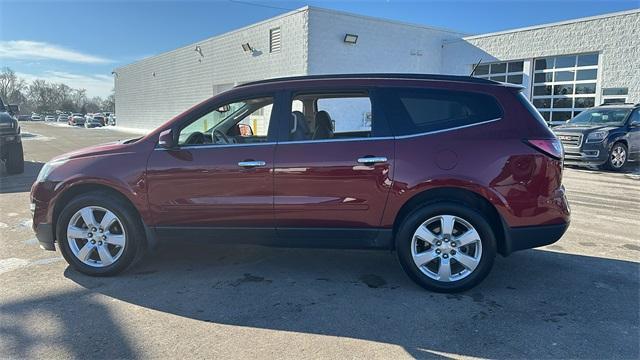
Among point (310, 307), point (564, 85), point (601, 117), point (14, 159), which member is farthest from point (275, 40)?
point (310, 307)

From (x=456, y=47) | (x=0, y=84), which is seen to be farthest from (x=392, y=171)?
(x=0, y=84)

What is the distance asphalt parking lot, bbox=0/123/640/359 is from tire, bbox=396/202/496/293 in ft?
0.49

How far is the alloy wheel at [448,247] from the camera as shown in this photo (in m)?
3.90

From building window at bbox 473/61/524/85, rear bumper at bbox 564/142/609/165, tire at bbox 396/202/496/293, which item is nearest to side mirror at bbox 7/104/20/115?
tire at bbox 396/202/496/293

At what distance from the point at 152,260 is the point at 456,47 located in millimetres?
21248

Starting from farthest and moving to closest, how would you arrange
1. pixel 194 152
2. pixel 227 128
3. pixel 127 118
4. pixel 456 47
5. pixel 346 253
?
pixel 127 118 → pixel 456 47 → pixel 346 253 → pixel 227 128 → pixel 194 152

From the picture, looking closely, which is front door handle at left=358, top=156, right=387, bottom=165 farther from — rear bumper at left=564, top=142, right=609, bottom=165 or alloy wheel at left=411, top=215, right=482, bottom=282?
rear bumper at left=564, top=142, right=609, bottom=165

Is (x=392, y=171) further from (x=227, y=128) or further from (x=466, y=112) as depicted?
(x=227, y=128)

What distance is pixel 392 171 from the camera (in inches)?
154

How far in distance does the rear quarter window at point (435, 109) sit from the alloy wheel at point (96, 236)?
274 cm

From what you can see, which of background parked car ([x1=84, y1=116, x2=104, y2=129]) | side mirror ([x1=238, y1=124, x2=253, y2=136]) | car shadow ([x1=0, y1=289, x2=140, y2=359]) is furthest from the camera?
background parked car ([x1=84, y1=116, x2=104, y2=129])

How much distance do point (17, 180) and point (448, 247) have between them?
33.6 ft

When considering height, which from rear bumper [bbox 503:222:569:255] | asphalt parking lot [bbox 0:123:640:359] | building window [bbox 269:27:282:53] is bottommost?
asphalt parking lot [bbox 0:123:640:359]

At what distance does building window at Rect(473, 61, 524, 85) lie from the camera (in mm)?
20106
